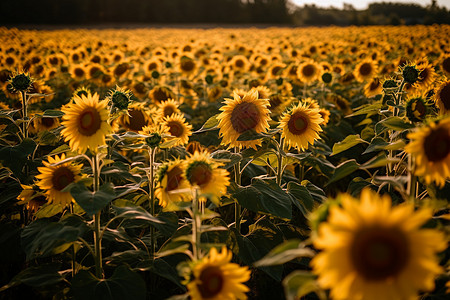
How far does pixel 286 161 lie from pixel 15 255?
196 centimetres

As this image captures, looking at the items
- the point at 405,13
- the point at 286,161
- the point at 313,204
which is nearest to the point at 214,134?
the point at 286,161

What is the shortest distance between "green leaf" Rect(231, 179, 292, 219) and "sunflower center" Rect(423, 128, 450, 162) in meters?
0.79

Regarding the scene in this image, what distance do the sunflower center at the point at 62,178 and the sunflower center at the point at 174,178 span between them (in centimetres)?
61

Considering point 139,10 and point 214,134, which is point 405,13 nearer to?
point 139,10

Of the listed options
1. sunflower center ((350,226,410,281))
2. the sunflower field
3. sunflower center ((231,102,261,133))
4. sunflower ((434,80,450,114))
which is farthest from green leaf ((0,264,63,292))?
sunflower ((434,80,450,114))

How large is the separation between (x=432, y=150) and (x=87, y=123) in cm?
154

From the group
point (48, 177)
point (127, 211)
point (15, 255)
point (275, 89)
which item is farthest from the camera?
point (275, 89)

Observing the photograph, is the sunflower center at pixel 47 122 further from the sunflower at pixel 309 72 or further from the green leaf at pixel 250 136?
the sunflower at pixel 309 72

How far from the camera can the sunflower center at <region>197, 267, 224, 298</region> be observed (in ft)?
4.07

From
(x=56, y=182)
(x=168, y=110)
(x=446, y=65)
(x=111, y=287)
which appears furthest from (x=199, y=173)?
(x=446, y=65)

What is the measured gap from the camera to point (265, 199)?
6.78 feet

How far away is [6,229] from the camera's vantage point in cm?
256

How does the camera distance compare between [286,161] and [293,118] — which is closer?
[293,118]

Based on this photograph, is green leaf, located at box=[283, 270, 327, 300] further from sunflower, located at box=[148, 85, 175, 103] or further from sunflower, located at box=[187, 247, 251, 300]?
sunflower, located at box=[148, 85, 175, 103]
